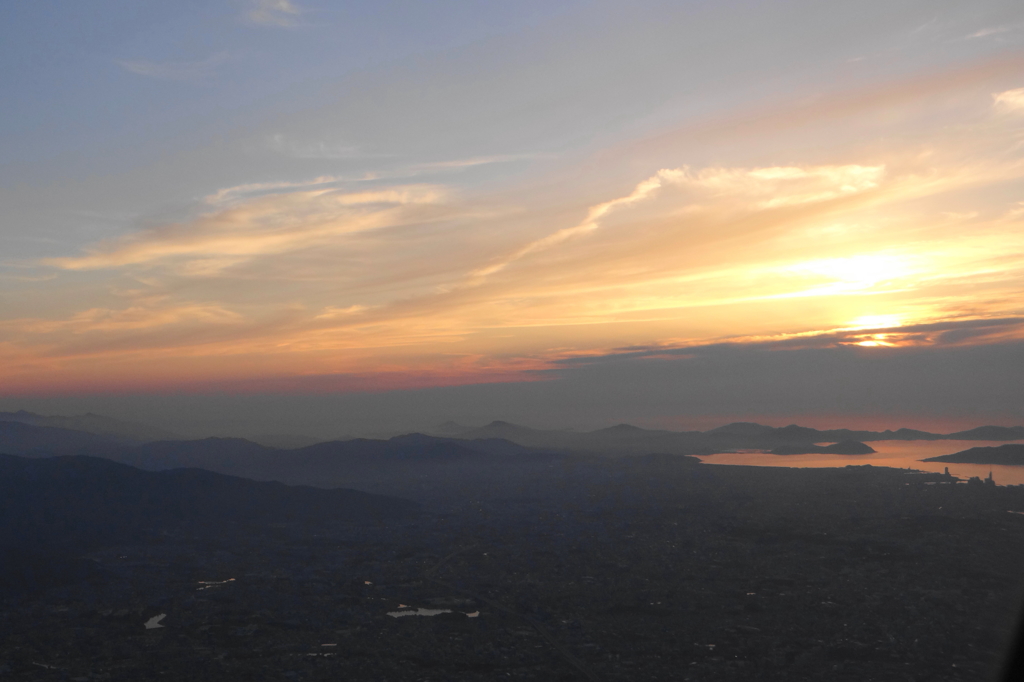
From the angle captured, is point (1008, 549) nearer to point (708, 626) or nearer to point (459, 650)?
point (708, 626)

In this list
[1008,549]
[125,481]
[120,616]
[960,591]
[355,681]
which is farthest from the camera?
[125,481]

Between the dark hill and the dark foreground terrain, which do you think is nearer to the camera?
the dark foreground terrain

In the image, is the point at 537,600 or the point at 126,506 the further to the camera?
the point at 126,506

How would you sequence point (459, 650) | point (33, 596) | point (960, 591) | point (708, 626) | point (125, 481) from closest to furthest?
1. point (459, 650)
2. point (708, 626)
3. point (960, 591)
4. point (33, 596)
5. point (125, 481)

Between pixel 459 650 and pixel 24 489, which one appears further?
pixel 24 489

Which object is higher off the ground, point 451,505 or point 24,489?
point 24,489

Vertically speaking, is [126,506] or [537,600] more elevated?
[537,600]

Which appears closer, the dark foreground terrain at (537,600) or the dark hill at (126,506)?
the dark foreground terrain at (537,600)

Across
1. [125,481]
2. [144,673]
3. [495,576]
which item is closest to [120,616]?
[144,673]
